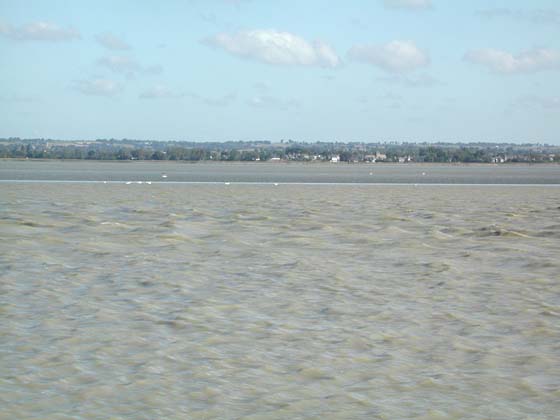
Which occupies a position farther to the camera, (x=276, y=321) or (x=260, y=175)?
(x=260, y=175)

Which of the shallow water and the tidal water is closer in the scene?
the tidal water

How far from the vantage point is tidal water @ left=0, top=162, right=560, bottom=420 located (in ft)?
26.7

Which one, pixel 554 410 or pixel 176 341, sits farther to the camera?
pixel 176 341

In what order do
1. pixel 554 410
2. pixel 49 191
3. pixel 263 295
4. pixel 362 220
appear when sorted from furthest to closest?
pixel 49 191 < pixel 362 220 < pixel 263 295 < pixel 554 410

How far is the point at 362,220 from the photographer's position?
24.7 m

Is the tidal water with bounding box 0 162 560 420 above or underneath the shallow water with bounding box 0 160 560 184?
underneath

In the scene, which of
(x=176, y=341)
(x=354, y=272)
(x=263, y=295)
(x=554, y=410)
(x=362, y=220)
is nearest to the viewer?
(x=554, y=410)

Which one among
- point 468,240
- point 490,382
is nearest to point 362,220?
point 468,240

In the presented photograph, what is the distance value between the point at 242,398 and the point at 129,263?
793 cm

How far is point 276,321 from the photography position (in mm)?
11250

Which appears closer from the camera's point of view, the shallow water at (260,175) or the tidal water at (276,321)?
the tidal water at (276,321)

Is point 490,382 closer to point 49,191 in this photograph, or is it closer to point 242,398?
point 242,398

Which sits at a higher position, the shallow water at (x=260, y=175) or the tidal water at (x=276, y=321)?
the shallow water at (x=260, y=175)

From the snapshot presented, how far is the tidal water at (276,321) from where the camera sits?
26.7 ft
